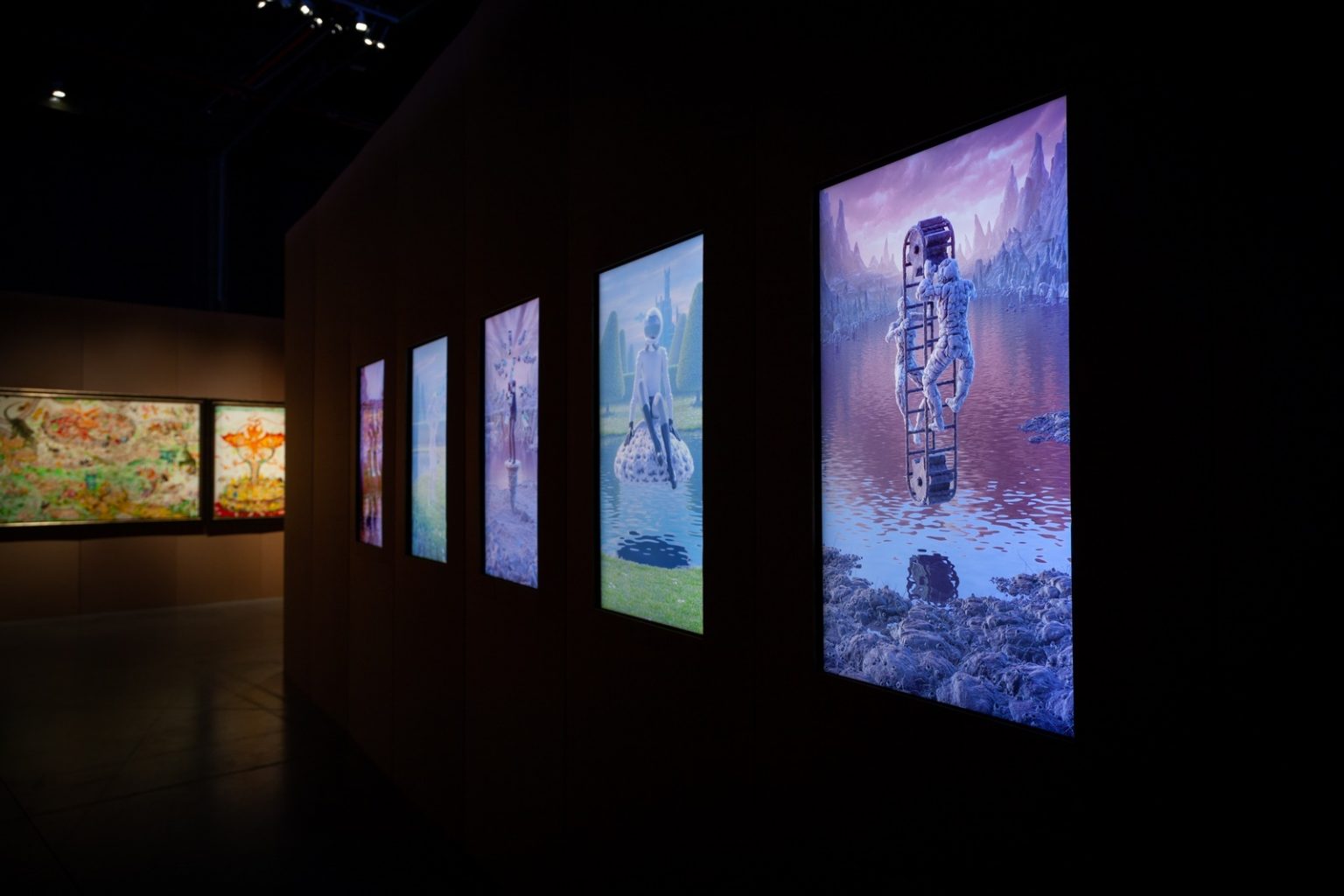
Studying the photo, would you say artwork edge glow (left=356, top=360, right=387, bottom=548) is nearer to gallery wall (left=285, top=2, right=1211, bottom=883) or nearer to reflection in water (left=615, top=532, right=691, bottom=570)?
gallery wall (left=285, top=2, right=1211, bottom=883)

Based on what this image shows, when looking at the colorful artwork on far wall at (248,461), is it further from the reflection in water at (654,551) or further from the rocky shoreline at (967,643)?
the rocky shoreline at (967,643)

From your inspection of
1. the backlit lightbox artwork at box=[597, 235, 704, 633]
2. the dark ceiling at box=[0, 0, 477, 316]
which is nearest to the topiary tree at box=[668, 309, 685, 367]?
the backlit lightbox artwork at box=[597, 235, 704, 633]

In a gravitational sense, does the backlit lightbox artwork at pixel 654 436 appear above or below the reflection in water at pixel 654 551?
above

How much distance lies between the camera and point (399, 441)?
4.83 meters

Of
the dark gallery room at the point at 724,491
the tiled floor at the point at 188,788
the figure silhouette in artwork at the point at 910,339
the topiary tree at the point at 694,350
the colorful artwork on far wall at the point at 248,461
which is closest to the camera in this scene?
the dark gallery room at the point at 724,491

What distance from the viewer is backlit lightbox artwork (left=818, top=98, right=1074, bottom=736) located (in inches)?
61.7

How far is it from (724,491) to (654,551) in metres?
0.43

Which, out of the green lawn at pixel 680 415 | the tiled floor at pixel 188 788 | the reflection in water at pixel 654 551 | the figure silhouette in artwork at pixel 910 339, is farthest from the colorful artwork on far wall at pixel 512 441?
the figure silhouette in artwork at pixel 910 339

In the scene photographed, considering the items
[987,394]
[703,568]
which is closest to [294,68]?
[703,568]

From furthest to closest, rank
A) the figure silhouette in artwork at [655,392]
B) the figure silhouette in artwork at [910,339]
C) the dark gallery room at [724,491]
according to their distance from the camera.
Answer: the figure silhouette in artwork at [655,392] < the figure silhouette in artwork at [910,339] < the dark gallery room at [724,491]

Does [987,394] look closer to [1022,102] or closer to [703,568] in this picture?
[1022,102]

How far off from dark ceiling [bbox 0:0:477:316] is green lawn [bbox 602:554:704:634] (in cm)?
553

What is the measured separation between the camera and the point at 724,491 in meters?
2.37

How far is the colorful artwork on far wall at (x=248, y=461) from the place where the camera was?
1067 centimetres
